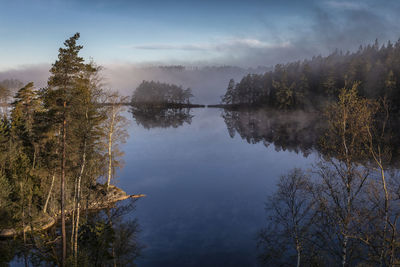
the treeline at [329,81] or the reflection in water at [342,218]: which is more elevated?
the treeline at [329,81]

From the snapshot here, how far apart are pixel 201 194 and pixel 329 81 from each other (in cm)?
9886

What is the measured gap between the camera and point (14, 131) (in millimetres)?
35719

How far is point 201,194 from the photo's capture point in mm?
46594

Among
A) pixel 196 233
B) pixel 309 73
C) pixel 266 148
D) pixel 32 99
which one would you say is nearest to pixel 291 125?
pixel 266 148

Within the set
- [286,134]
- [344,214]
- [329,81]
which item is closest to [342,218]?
[344,214]

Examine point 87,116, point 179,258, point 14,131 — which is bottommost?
point 179,258

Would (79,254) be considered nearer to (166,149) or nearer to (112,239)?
(112,239)

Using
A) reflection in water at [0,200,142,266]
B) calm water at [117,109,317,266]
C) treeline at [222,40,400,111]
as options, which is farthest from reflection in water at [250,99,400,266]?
treeline at [222,40,400,111]

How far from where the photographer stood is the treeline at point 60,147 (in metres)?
18.9

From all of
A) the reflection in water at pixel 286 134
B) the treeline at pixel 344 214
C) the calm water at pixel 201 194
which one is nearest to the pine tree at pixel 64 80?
the calm water at pixel 201 194

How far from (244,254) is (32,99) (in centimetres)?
3569

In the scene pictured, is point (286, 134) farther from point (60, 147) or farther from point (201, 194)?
point (60, 147)

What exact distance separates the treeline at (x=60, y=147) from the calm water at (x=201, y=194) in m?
9.65

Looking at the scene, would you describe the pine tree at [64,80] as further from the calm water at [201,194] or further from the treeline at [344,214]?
the treeline at [344,214]
